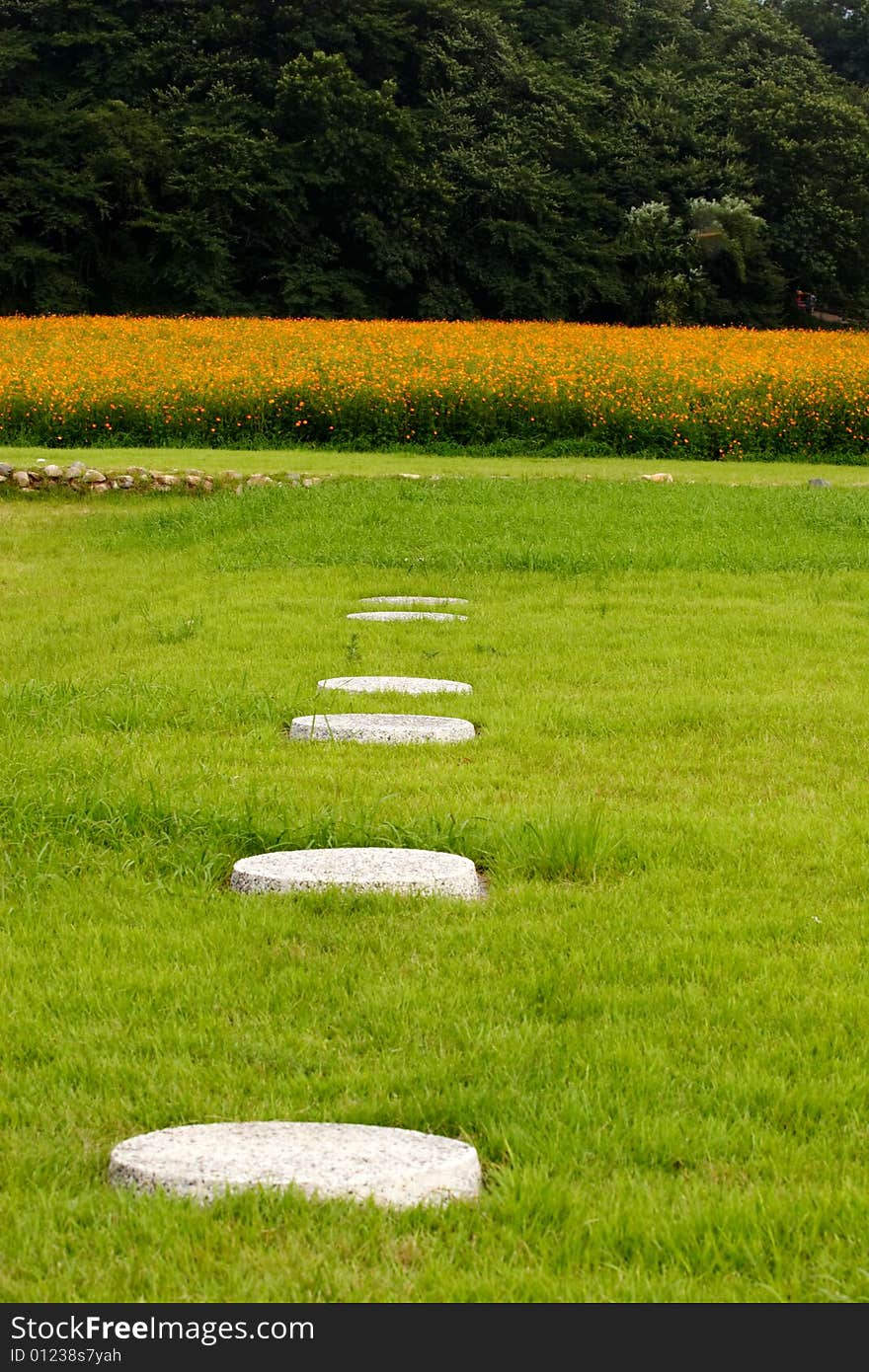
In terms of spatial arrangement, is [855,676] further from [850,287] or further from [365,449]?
[850,287]

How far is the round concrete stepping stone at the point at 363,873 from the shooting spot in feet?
13.1

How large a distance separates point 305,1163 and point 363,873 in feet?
4.99

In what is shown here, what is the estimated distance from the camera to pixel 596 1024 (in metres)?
3.22

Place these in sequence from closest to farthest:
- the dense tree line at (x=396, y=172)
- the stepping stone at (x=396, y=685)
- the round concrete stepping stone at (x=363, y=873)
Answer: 1. the round concrete stepping stone at (x=363, y=873)
2. the stepping stone at (x=396, y=685)
3. the dense tree line at (x=396, y=172)

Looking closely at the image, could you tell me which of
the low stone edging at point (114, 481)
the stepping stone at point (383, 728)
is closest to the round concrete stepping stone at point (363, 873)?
the stepping stone at point (383, 728)

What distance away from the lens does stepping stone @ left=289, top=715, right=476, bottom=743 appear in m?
5.71

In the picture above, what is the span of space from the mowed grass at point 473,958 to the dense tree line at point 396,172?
28301 millimetres

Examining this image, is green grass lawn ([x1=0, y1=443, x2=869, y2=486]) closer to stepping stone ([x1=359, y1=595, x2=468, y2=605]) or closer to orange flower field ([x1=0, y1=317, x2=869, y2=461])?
orange flower field ([x1=0, y1=317, x2=869, y2=461])

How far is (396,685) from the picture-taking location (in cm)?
663

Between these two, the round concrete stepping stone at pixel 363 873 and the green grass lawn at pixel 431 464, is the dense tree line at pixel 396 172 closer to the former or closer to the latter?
the green grass lawn at pixel 431 464

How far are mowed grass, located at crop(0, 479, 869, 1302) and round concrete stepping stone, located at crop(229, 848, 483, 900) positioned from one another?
0.24ft

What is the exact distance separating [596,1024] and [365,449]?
1567 centimetres

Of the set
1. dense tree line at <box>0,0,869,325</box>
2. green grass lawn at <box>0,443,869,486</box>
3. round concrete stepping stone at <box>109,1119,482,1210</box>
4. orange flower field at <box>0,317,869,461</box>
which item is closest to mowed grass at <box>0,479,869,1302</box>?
round concrete stepping stone at <box>109,1119,482,1210</box>

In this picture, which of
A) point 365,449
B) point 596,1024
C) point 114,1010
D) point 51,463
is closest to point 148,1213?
point 114,1010
